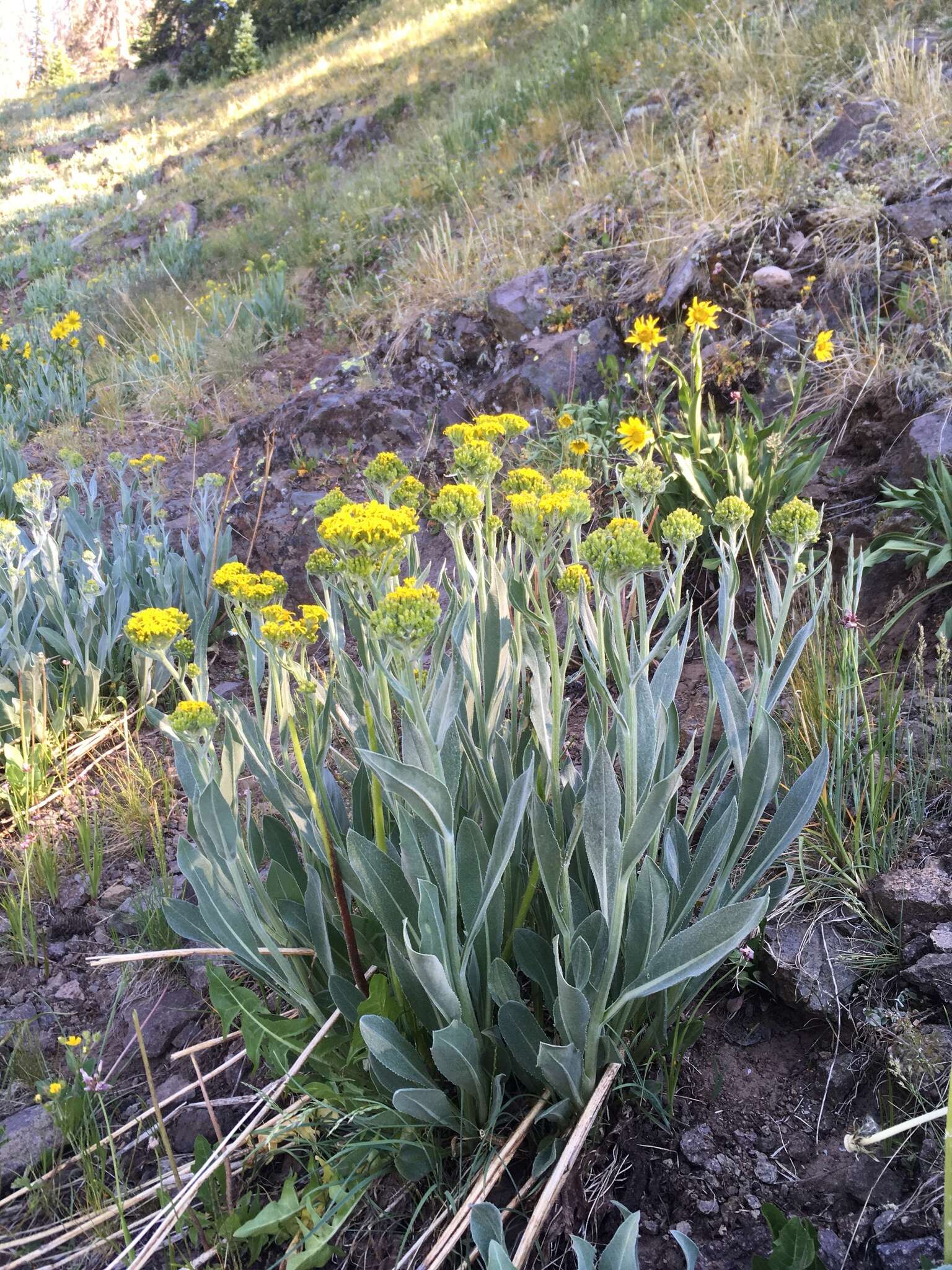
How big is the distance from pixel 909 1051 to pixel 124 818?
2269mm

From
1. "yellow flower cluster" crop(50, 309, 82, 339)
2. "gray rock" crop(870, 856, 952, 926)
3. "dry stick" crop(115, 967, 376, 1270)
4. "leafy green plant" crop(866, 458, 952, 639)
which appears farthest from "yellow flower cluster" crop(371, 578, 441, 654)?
"yellow flower cluster" crop(50, 309, 82, 339)

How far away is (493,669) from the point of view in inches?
68.7

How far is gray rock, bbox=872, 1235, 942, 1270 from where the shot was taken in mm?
1190

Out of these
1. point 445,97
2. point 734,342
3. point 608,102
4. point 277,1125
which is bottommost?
point 277,1125

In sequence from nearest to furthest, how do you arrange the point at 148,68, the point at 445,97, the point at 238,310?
the point at 238,310, the point at 445,97, the point at 148,68

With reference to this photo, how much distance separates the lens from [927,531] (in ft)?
9.04

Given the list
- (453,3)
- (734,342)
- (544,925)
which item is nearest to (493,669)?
(544,925)

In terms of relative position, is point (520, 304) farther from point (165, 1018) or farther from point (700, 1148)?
point (700, 1148)

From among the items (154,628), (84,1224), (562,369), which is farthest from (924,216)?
(84,1224)

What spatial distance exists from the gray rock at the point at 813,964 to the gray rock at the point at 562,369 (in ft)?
11.3

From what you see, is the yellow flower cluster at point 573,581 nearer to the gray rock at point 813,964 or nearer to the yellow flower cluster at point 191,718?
the yellow flower cluster at point 191,718

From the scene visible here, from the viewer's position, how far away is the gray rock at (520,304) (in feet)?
16.9

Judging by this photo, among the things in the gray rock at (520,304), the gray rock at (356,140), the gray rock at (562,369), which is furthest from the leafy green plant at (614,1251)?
the gray rock at (356,140)

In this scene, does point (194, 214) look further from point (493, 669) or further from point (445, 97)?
point (493, 669)
